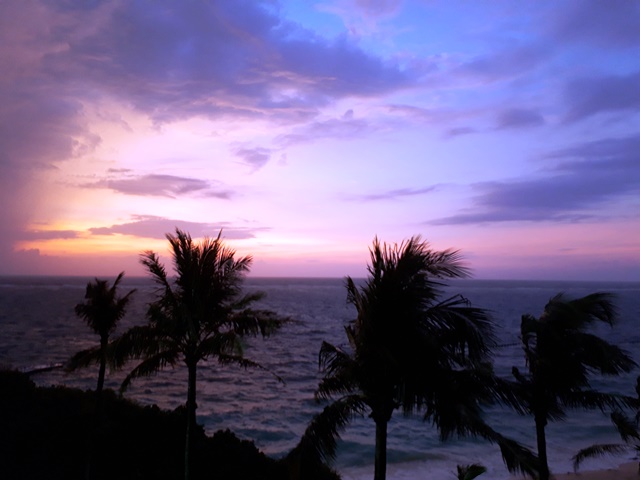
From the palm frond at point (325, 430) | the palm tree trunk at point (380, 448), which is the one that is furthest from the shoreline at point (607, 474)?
the palm frond at point (325, 430)

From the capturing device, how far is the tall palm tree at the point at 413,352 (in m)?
8.30

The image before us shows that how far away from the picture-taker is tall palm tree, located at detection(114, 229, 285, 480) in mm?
11234

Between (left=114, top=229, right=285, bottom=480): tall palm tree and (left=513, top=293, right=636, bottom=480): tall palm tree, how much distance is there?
19.8 ft

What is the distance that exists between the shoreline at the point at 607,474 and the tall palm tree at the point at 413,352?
1713 centimetres

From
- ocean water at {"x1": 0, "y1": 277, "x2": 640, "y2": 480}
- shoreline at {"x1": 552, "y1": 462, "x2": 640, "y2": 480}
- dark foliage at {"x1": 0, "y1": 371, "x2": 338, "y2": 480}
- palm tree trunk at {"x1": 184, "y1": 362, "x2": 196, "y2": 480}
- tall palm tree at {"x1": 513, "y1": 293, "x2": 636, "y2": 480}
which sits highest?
tall palm tree at {"x1": 513, "y1": 293, "x2": 636, "y2": 480}

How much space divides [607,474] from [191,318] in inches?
865

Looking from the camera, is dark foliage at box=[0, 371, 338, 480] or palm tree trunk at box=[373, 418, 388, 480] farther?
dark foliage at box=[0, 371, 338, 480]

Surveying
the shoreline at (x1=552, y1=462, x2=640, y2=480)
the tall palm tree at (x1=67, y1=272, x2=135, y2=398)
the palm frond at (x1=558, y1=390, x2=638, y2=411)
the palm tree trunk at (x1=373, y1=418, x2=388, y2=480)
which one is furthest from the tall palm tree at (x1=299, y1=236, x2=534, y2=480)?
the shoreline at (x1=552, y1=462, x2=640, y2=480)

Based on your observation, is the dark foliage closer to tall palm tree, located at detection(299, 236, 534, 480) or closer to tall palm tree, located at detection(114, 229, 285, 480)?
tall palm tree, located at detection(114, 229, 285, 480)

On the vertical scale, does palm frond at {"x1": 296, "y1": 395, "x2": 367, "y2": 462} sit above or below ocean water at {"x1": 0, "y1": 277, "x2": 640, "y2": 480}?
above

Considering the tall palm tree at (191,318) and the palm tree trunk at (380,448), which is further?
the tall palm tree at (191,318)

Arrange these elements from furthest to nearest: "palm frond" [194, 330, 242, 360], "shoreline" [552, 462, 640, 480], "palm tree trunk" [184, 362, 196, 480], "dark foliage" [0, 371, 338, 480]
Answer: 1. "shoreline" [552, 462, 640, 480]
2. "dark foliage" [0, 371, 338, 480]
3. "palm tree trunk" [184, 362, 196, 480]
4. "palm frond" [194, 330, 242, 360]

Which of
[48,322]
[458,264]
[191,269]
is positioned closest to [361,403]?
[458,264]

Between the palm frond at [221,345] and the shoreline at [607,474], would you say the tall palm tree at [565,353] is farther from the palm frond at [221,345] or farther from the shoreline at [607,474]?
the shoreline at [607,474]
